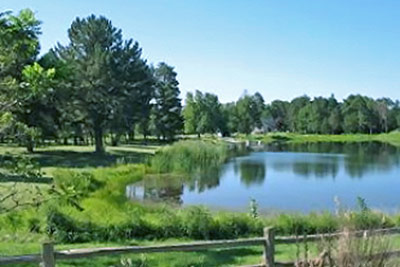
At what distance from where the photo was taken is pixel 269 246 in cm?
805

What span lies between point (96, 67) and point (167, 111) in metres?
31.4

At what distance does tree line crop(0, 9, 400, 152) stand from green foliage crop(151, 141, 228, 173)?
7.58m

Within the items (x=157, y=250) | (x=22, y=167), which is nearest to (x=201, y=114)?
(x=157, y=250)

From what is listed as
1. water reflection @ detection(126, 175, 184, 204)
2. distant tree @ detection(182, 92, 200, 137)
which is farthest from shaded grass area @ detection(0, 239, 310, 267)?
distant tree @ detection(182, 92, 200, 137)

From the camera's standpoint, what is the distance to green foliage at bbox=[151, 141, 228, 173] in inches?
1471

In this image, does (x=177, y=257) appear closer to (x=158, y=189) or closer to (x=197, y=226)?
(x=197, y=226)

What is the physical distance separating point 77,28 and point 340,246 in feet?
151

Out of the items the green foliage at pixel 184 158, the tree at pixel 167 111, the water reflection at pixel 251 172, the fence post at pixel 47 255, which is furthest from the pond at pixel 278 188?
the tree at pixel 167 111

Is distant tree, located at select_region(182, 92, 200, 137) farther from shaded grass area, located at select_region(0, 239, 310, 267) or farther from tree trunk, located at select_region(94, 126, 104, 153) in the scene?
shaded grass area, located at select_region(0, 239, 310, 267)

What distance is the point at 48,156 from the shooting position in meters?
42.9

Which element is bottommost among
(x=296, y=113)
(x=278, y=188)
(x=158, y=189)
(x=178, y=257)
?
(x=278, y=188)

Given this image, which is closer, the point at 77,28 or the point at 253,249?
the point at 253,249

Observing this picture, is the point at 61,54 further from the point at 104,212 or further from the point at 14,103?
the point at 14,103

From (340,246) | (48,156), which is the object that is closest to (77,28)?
(48,156)
